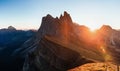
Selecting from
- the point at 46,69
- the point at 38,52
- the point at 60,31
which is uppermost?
the point at 60,31

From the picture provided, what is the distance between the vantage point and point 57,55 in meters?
116

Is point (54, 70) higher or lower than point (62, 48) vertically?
lower

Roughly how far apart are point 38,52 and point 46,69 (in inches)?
646

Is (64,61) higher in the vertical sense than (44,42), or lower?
lower

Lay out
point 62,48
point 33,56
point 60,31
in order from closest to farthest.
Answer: point 62,48 < point 33,56 < point 60,31

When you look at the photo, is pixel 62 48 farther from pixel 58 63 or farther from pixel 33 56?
pixel 33 56

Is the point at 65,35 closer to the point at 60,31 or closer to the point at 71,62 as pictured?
the point at 60,31

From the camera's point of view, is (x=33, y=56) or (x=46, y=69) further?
(x=33, y=56)

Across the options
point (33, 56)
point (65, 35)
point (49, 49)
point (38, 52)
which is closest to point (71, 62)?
point (49, 49)

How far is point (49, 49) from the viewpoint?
119 m

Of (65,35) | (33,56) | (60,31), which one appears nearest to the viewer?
(33,56)

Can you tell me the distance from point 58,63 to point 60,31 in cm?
8429

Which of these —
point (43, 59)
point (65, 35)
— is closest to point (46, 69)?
point (43, 59)

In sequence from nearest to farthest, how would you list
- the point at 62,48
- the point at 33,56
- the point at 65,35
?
the point at 62,48
the point at 33,56
the point at 65,35
